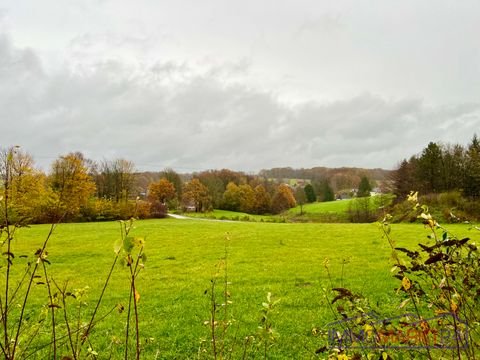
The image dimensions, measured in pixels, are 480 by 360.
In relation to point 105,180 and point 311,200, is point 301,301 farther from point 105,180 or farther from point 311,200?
point 311,200

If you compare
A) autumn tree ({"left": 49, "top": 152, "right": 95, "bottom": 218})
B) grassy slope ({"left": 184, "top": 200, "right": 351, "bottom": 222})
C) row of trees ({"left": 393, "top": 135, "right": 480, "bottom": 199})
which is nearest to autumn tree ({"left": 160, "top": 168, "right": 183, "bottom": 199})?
grassy slope ({"left": 184, "top": 200, "right": 351, "bottom": 222})

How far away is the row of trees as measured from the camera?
44312 millimetres

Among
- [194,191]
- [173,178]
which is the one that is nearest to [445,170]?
[194,191]

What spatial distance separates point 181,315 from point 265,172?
12236 cm

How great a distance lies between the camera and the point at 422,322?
1.89 metres

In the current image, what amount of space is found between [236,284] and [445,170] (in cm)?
4549

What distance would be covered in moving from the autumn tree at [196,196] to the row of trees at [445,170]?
128 feet

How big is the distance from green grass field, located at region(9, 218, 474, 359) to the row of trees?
1154 inches

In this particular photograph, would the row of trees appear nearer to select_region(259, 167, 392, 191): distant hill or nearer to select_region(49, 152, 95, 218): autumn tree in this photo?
select_region(259, 167, 392, 191): distant hill

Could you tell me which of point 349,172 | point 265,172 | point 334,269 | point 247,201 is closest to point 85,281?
point 334,269

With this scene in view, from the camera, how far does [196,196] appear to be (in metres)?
74.6

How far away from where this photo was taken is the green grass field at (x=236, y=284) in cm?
641

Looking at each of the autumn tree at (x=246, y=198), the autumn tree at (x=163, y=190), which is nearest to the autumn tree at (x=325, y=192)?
the autumn tree at (x=246, y=198)

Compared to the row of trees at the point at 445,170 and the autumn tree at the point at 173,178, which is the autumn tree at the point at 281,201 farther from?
the row of trees at the point at 445,170
